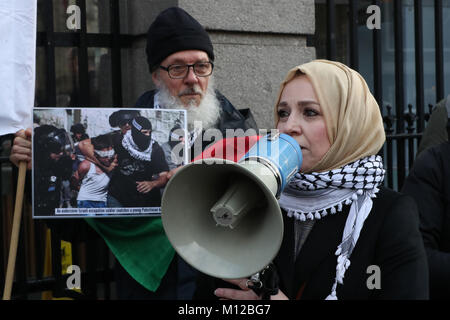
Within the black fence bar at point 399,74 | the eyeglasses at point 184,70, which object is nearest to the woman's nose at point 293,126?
the eyeglasses at point 184,70

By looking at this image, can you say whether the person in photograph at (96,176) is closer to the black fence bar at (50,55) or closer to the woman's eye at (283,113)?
the woman's eye at (283,113)

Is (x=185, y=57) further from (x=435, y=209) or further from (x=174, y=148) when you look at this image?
(x=435, y=209)

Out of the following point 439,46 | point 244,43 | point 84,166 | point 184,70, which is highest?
point 439,46

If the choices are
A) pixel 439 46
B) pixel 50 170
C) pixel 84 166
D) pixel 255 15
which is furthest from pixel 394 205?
pixel 439 46

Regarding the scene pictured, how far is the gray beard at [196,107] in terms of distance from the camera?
10.6 ft

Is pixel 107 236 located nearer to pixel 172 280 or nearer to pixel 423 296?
pixel 172 280

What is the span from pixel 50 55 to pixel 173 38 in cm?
98

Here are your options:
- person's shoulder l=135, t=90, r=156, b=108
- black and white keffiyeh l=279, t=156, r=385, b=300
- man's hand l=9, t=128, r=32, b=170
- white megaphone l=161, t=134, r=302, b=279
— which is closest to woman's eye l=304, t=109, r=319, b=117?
black and white keffiyeh l=279, t=156, r=385, b=300

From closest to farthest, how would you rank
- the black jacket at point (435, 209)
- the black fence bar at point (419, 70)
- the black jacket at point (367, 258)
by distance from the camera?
the black jacket at point (367, 258) < the black jacket at point (435, 209) < the black fence bar at point (419, 70)

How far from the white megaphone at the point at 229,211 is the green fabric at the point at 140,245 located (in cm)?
109

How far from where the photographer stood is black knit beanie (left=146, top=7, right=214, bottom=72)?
3.38m

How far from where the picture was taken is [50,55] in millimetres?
3873

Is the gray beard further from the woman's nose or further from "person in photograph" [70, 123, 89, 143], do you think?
the woman's nose
